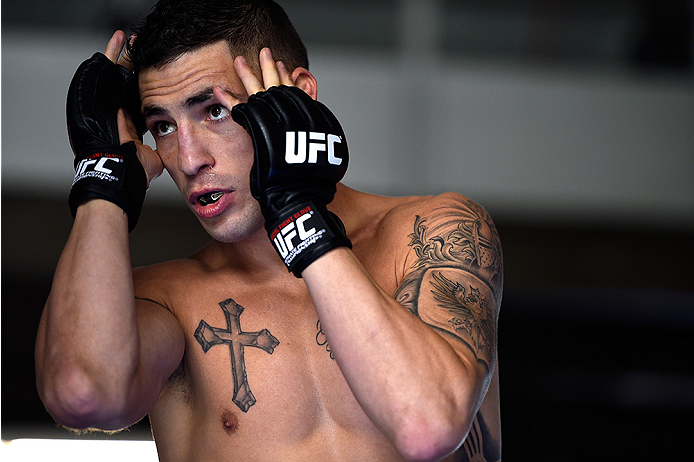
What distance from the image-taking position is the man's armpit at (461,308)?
1419 millimetres

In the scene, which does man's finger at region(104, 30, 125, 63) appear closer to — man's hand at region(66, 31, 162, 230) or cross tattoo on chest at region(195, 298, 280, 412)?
man's hand at region(66, 31, 162, 230)

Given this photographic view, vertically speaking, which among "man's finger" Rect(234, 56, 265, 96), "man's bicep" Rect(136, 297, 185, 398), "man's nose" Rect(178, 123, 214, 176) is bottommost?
"man's bicep" Rect(136, 297, 185, 398)

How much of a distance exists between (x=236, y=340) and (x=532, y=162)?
4.54 meters

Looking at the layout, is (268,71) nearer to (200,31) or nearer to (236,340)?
(200,31)

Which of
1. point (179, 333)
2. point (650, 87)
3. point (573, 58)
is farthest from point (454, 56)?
point (179, 333)

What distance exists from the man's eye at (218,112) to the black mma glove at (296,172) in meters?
0.25

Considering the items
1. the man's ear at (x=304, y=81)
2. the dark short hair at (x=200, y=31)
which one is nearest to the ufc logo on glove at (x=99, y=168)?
the dark short hair at (x=200, y=31)

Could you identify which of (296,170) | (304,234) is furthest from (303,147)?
(304,234)

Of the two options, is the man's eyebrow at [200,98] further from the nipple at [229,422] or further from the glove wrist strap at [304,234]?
the nipple at [229,422]

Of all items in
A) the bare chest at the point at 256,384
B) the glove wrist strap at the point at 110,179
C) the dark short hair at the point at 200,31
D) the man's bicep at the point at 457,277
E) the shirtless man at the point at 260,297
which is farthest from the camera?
the dark short hair at the point at 200,31

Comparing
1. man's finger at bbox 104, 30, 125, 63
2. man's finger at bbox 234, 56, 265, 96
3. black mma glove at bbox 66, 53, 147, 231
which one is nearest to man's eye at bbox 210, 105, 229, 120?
man's finger at bbox 234, 56, 265, 96

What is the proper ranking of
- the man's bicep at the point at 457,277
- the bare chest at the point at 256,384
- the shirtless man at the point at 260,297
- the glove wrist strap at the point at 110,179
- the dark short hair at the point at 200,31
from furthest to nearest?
the dark short hair at the point at 200,31 < the bare chest at the point at 256,384 < the glove wrist strap at the point at 110,179 < the man's bicep at the point at 457,277 < the shirtless man at the point at 260,297

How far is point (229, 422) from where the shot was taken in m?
1.70

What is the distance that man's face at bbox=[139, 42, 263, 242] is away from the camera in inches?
68.1
